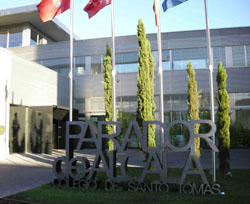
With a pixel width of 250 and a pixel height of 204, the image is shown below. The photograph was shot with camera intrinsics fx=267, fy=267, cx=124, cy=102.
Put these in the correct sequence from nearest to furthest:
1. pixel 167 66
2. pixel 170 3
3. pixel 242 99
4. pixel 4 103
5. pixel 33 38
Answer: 1. pixel 170 3
2. pixel 4 103
3. pixel 242 99
4. pixel 167 66
5. pixel 33 38

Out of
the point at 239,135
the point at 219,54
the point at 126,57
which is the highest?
the point at 126,57

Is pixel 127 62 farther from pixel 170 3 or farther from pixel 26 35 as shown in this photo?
pixel 170 3

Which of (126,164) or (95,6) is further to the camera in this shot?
(95,6)

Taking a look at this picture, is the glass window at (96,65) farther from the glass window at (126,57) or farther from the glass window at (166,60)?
the glass window at (166,60)

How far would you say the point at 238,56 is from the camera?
22656 mm

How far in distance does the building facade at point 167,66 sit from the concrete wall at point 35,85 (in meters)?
1.18

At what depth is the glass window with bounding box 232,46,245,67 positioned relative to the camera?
22.6 metres

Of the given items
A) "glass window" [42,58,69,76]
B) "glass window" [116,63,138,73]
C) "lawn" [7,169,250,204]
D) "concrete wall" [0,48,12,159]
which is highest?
"glass window" [42,58,69,76]

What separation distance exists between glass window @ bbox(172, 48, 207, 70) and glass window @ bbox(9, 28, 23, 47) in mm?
15635

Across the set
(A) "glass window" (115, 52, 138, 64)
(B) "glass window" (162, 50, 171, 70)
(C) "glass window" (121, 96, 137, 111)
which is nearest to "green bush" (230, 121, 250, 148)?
(B) "glass window" (162, 50, 171, 70)

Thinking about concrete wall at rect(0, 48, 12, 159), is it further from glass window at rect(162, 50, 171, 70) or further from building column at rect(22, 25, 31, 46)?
glass window at rect(162, 50, 171, 70)

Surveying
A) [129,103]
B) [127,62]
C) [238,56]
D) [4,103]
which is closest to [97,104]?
[129,103]

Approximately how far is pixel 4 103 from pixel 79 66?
34.4 ft

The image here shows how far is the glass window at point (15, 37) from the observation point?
27.3m
